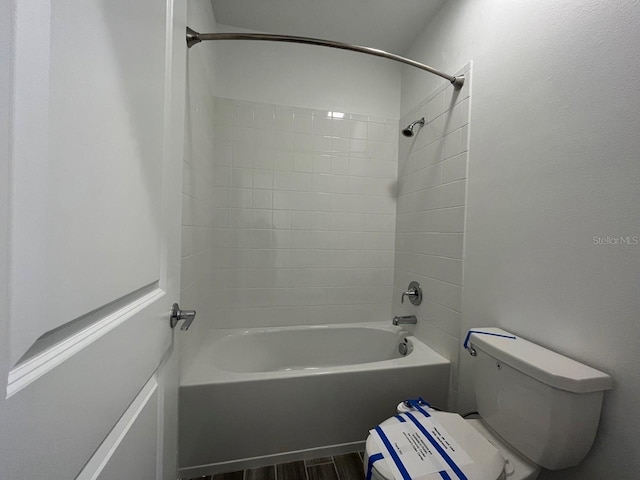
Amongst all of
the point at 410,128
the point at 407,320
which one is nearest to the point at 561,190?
the point at 410,128

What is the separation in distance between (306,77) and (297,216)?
1.01m

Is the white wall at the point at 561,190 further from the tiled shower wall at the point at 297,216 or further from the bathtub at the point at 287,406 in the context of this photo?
the tiled shower wall at the point at 297,216

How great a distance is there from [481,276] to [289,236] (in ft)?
3.94

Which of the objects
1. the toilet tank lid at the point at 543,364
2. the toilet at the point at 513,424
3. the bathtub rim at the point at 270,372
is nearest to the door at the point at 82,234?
the bathtub rim at the point at 270,372

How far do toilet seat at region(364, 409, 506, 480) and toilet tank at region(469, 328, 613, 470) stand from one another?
0.10 metres

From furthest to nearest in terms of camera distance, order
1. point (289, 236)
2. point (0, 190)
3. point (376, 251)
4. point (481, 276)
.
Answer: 1. point (376, 251)
2. point (289, 236)
3. point (481, 276)
4. point (0, 190)

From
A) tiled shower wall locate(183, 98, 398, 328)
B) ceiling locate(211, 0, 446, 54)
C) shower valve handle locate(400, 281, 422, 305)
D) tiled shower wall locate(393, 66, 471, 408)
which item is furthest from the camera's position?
tiled shower wall locate(183, 98, 398, 328)

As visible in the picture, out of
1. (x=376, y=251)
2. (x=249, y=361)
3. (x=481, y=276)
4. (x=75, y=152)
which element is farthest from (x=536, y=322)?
(x=249, y=361)

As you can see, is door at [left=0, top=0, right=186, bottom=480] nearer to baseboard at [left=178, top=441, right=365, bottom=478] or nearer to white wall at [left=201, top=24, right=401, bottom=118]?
baseboard at [left=178, top=441, right=365, bottom=478]

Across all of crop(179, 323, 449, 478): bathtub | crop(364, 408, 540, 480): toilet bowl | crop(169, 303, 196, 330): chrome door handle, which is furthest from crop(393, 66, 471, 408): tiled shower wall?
crop(169, 303, 196, 330): chrome door handle

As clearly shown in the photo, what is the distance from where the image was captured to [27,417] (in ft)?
0.79

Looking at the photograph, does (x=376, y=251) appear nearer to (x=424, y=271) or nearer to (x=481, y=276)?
(x=424, y=271)

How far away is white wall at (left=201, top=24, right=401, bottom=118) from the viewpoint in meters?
1.71

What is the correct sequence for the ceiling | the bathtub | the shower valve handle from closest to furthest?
the bathtub, the ceiling, the shower valve handle
